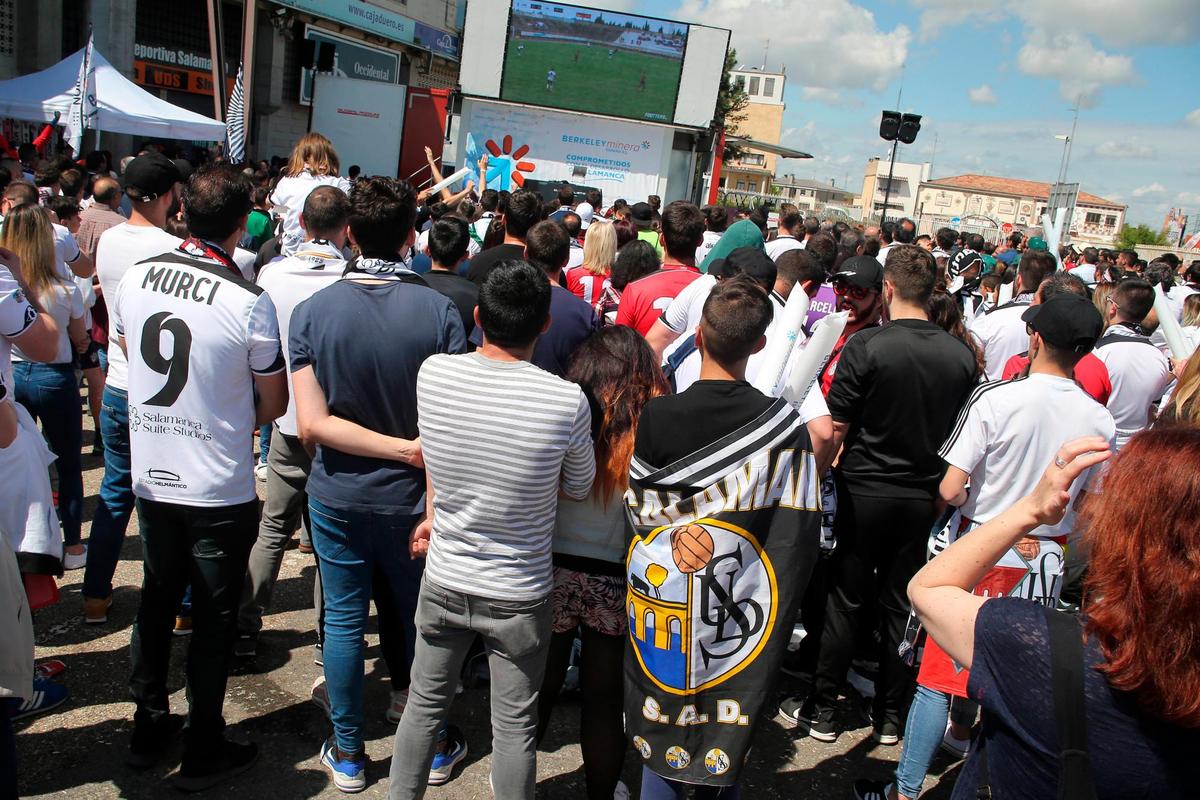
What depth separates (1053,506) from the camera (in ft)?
5.17

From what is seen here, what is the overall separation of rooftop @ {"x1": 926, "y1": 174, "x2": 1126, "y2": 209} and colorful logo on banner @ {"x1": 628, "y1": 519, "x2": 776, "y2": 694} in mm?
103938

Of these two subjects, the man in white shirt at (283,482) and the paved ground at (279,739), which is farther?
the man in white shirt at (283,482)

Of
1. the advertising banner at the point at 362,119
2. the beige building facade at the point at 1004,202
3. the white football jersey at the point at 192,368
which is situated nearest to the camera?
the white football jersey at the point at 192,368

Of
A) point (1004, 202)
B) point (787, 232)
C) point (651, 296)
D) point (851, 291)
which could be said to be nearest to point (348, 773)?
point (651, 296)

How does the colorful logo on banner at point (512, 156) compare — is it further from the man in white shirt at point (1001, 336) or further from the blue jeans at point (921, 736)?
the blue jeans at point (921, 736)

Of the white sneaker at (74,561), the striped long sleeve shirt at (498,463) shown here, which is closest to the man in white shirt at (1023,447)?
the striped long sleeve shirt at (498,463)

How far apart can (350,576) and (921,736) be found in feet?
6.74

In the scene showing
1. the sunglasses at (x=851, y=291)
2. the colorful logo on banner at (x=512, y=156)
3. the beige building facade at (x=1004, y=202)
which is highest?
the beige building facade at (x=1004, y=202)

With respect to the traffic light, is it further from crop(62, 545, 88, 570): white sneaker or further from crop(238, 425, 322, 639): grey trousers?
crop(62, 545, 88, 570): white sneaker

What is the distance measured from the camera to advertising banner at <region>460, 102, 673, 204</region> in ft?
66.6

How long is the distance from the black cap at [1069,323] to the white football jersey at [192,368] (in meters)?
2.61

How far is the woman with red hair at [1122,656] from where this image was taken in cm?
127

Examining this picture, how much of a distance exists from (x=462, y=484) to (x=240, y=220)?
134cm

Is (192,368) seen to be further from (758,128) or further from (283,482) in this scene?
(758,128)
